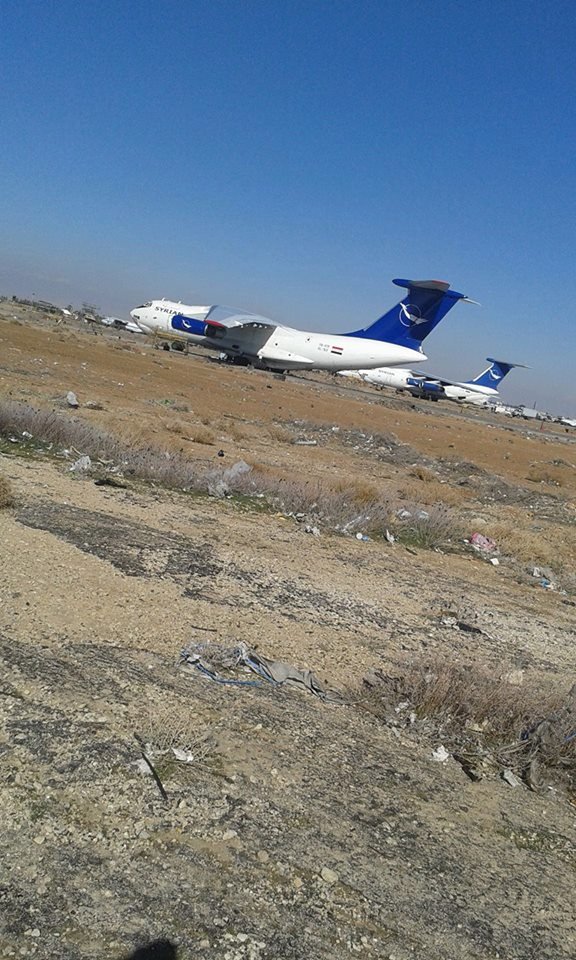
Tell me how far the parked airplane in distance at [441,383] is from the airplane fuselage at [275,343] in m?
16.5

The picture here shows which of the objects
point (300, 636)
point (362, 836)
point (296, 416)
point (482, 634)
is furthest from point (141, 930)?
point (296, 416)

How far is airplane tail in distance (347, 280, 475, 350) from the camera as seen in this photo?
46312 mm

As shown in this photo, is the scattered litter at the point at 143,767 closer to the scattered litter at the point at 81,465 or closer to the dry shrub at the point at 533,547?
the scattered litter at the point at 81,465

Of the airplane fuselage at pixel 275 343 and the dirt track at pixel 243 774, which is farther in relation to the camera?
the airplane fuselage at pixel 275 343

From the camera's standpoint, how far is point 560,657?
720 centimetres

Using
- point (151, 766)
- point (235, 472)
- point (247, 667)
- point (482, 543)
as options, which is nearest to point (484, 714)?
point (247, 667)

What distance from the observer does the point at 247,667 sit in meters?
5.23

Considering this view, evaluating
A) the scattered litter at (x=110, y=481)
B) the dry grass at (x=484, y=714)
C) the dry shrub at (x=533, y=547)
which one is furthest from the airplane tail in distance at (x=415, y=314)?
the dry grass at (x=484, y=714)

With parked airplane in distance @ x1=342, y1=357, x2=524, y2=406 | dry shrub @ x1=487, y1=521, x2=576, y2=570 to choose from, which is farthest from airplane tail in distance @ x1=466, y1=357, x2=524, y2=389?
dry shrub @ x1=487, y1=521, x2=576, y2=570

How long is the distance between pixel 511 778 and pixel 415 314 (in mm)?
46194

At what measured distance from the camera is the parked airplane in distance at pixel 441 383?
70.8m

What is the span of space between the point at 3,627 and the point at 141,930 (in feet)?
9.13

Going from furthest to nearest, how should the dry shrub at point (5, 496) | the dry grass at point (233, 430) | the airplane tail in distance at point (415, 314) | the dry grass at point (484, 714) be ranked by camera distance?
the airplane tail in distance at point (415, 314) → the dry grass at point (233, 430) → the dry shrub at point (5, 496) → the dry grass at point (484, 714)

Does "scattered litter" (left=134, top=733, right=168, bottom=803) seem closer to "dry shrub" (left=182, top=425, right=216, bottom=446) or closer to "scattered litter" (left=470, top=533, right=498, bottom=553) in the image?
"scattered litter" (left=470, top=533, right=498, bottom=553)
